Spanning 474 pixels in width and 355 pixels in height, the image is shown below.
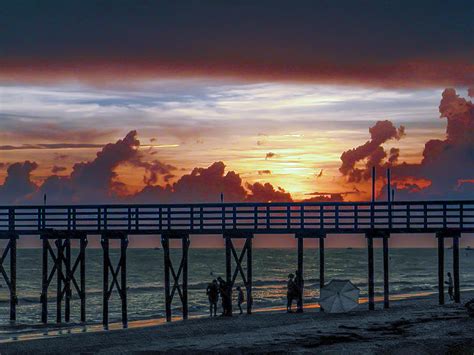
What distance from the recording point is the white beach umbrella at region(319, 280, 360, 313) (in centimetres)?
3444

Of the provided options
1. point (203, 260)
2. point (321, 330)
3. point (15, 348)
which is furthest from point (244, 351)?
point (203, 260)

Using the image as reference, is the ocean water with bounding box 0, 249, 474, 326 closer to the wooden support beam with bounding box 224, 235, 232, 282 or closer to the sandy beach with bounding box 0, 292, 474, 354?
the wooden support beam with bounding box 224, 235, 232, 282

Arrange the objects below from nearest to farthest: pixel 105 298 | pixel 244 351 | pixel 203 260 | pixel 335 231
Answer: pixel 244 351
pixel 335 231
pixel 105 298
pixel 203 260

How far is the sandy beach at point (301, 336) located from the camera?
25656 mm

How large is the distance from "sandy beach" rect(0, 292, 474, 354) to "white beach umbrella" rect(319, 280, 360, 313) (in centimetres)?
33

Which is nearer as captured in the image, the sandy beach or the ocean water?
the sandy beach

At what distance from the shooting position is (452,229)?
37812mm

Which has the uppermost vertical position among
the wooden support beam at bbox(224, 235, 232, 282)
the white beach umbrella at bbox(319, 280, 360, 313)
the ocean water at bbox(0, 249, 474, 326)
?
the wooden support beam at bbox(224, 235, 232, 282)

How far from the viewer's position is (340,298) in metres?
34.6

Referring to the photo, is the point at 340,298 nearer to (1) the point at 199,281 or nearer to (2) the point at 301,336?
(2) the point at 301,336

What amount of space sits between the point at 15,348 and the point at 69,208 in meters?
12.1

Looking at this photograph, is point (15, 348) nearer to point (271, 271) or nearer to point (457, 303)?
point (457, 303)

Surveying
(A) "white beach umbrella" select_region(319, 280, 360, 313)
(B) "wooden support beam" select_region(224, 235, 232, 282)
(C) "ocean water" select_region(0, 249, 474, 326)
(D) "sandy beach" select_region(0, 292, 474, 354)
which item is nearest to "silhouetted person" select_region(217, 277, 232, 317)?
(B) "wooden support beam" select_region(224, 235, 232, 282)

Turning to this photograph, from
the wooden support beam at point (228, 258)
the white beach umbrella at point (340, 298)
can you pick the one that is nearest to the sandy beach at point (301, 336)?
the white beach umbrella at point (340, 298)
